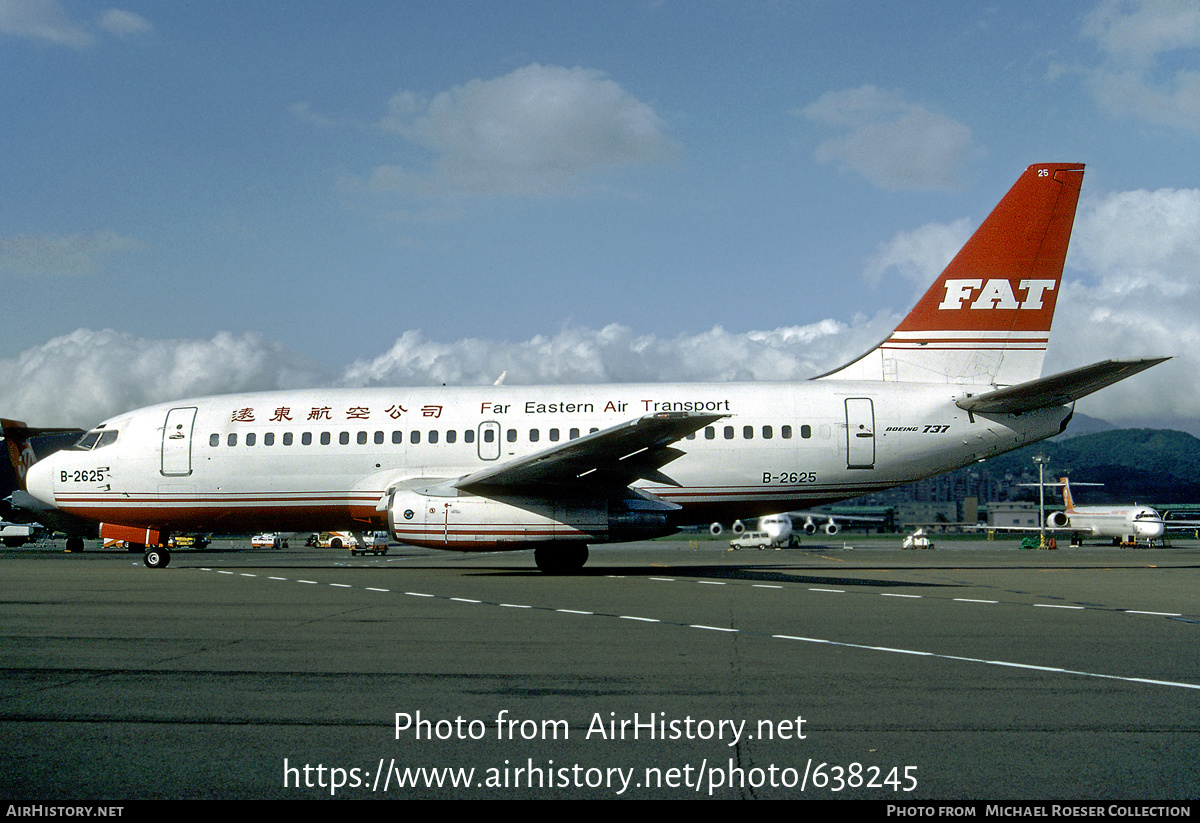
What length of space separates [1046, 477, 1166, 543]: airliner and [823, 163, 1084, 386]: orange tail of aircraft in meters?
35.9

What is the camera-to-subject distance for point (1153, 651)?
8117mm

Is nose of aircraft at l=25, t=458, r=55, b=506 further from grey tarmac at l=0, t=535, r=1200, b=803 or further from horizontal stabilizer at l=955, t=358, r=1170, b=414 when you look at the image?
horizontal stabilizer at l=955, t=358, r=1170, b=414

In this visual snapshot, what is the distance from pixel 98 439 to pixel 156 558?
10.3 feet

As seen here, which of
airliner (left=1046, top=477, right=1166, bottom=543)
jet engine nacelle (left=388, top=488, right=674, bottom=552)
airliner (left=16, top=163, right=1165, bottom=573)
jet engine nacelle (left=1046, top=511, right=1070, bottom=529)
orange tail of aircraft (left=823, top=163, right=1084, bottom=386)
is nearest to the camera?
jet engine nacelle (left=388, top=488, right=674, bottom=552)

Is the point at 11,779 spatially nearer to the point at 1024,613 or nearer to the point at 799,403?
the point at 1024,613

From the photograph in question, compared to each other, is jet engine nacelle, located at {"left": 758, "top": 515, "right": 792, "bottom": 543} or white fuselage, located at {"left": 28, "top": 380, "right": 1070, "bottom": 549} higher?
white fuselage, located at {"left": 28, "top": 380, "right": 1070, "bottom": 549}

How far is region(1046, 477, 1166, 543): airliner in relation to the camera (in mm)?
48938

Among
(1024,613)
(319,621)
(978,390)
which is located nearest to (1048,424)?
(978,390)

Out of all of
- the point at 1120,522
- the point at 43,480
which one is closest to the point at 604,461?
the point at 43,480

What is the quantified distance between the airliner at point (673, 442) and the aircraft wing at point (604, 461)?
0.08m

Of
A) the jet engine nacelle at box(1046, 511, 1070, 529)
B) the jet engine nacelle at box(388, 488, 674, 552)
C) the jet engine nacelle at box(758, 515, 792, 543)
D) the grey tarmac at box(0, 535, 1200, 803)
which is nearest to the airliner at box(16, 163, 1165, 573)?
the jet engine nacelle at box(388, 488, 674, 552)

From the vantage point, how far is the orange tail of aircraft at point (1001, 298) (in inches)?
765

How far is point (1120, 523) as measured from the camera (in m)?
51.0

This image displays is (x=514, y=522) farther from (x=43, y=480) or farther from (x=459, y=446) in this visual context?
(x=43, y=480)
